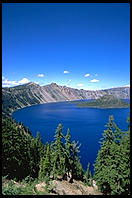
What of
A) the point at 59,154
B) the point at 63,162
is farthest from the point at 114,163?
the point at 59,154

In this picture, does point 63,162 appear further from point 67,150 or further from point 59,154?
point 67,150

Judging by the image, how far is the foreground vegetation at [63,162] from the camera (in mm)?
19625

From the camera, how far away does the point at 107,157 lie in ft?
79.8

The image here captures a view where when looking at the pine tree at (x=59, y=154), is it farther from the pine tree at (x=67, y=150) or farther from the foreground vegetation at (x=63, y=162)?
the pine tree at (x=67, y=150)

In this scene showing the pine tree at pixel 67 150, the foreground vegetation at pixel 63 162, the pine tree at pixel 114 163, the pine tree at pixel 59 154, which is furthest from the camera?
the pine tree at pixel 67 150

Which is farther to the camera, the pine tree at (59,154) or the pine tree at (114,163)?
the pine tree at (59,154)

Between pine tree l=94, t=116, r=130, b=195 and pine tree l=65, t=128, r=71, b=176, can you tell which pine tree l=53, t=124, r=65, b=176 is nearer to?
pine tree l=65, t=128, r=71, b=176

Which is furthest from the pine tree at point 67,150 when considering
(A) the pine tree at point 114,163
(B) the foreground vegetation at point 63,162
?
(A) the pine tree at point 114,163

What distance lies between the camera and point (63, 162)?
30.6m

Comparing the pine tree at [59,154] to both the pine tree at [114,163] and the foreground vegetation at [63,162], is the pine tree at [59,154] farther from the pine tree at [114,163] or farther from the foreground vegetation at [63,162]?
the pine tree at [114,163]

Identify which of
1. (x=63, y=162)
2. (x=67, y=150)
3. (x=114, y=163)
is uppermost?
(x=114, y=163)

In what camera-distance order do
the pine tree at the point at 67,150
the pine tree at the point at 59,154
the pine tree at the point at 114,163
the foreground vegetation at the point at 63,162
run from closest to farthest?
the pine tree at the point at 114,163 < the foreground vegetation at the point at 63,162 < the pine tree at the point at 59,154 < the pine tree at the point at 67,150

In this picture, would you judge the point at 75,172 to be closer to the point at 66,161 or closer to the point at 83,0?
the point at 66,161

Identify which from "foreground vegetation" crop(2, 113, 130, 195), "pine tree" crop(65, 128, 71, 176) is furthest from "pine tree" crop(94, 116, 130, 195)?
"pine tree" crop(65, 128, 71, 176)
